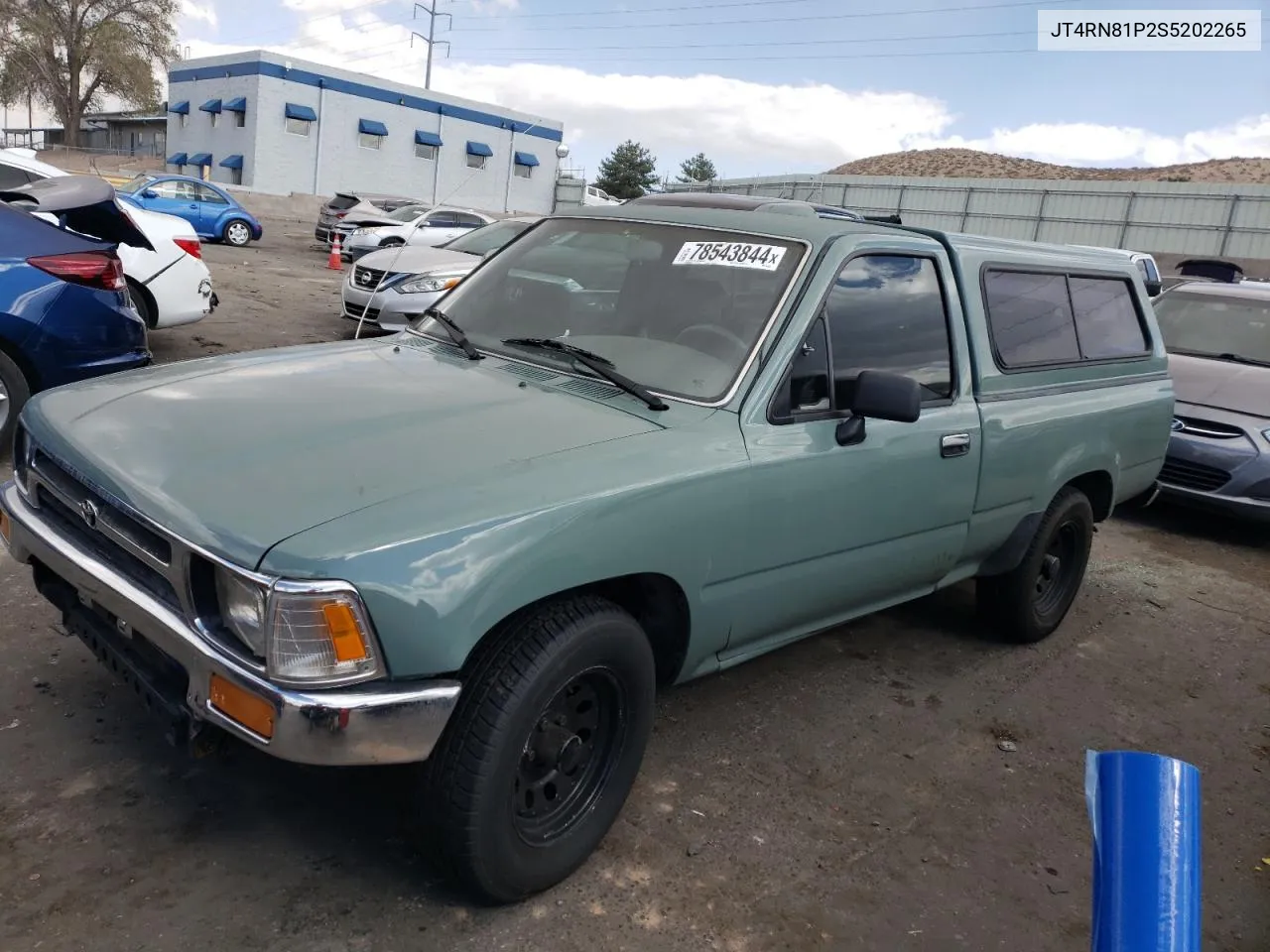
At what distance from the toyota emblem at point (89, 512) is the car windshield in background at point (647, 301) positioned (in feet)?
4.66

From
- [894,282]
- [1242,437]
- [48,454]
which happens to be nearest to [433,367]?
[48,454]

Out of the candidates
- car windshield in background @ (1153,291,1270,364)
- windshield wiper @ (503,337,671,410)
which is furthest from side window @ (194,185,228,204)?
windshield wiper @ (503,337,671,410)

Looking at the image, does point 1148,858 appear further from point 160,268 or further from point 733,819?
point 160,268

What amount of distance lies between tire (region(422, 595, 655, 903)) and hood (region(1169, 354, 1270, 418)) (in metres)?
5.85

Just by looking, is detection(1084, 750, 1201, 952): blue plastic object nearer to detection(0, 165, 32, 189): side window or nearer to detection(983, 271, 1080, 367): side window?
detection(983, 271, 1080, 367): side window

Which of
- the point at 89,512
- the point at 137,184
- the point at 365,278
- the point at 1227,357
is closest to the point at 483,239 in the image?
the point at 365,278

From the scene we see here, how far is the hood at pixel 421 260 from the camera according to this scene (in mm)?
10203

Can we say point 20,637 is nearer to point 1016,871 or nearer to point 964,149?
point 1016,871

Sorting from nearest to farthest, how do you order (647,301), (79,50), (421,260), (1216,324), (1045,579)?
1. (647,301)
2. (1045,579)
3. (1216,324)
4. (421,260)
5. (79,50)

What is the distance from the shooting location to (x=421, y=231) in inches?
726

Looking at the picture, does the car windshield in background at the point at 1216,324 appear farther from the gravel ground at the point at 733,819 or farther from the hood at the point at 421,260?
the hood at the point at 421,260

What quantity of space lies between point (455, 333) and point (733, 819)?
76.0 inches

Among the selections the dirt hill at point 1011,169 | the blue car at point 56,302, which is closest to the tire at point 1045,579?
the blue car at point 56,302

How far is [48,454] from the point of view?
282 centimetres
